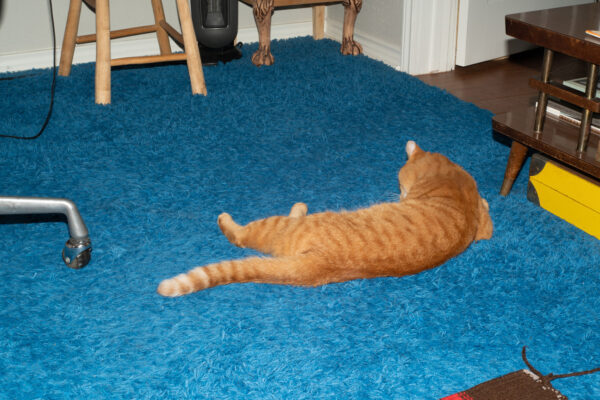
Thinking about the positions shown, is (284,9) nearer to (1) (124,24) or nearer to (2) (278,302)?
(1) (124,24)

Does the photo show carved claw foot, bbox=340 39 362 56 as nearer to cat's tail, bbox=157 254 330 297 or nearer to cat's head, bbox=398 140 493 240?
cat's head, bbox=398 140 493 240

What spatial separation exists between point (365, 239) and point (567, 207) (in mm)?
704

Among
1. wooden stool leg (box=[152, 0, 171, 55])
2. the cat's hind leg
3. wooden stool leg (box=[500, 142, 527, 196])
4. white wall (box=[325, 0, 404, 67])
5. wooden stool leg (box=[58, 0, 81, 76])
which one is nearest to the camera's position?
the cat's hind leg

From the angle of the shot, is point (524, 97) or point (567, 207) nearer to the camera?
point (567, 207)

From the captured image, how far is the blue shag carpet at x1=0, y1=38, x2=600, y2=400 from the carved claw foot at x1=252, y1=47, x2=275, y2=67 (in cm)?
51

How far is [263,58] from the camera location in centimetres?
282

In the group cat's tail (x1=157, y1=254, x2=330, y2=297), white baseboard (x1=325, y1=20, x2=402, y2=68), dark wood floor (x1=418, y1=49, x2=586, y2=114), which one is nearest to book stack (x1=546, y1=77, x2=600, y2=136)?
dark wood floor (x1=418, y1=49, x2=586, y2=114)

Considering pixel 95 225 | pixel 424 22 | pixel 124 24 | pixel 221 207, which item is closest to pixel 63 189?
pixel 95 225

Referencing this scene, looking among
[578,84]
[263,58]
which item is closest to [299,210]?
[578,84]

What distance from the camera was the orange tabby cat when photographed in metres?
1.23

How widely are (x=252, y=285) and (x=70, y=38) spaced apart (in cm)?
173

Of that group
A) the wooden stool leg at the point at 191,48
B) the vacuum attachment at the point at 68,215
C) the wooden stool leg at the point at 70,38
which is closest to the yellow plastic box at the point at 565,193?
the vacuum attachment at the point at 68,215

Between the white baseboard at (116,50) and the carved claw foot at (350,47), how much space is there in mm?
435

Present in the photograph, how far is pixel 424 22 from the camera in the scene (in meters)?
2.71
